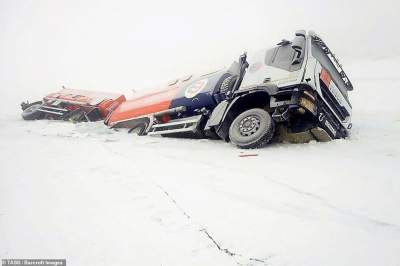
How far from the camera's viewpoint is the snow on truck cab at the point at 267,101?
4.83 meters

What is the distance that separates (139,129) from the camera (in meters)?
7.65

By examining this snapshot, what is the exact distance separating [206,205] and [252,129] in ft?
8.05

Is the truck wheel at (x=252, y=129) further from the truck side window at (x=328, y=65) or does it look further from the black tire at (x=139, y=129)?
the black tire at (x=139, y=129)


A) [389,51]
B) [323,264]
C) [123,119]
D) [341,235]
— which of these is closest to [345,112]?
[341,235]

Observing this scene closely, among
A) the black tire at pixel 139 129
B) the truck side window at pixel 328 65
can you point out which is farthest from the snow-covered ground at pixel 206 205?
the black tire at pixel 139 129

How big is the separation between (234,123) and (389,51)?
17465mm

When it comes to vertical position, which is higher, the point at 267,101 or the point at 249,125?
the point at 267,101

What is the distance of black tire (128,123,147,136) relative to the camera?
694 cm

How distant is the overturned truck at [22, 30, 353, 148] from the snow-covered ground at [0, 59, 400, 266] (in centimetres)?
32

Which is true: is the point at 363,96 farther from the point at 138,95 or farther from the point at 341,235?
the point at 341,235

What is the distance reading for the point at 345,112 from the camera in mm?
5527

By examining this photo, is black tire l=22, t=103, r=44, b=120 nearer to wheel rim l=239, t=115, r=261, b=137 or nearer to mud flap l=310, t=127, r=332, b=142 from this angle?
wheel rim l=239, t=115, r=261, b=137

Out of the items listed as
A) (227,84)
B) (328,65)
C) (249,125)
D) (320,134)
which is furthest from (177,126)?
(328,65)

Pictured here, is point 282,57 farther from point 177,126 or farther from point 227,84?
point 177,126
